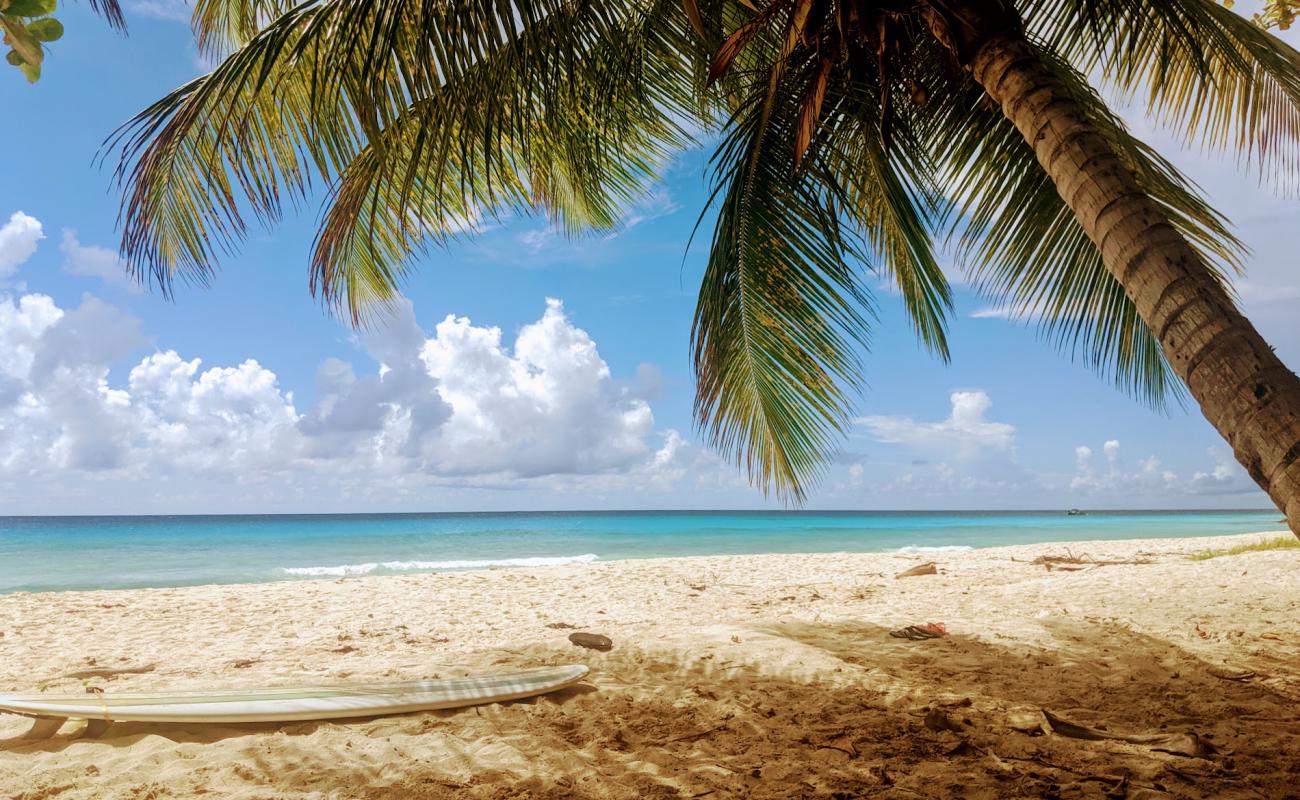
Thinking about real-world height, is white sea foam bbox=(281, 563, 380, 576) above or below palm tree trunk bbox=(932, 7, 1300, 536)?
below

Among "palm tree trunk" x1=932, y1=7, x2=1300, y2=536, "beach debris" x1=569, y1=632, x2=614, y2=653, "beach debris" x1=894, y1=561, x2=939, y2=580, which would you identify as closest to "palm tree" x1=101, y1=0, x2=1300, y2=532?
"palm tree trunk" x1=932, y1=7, x2=1300, y2=536

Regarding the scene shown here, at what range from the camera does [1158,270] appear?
2203mm

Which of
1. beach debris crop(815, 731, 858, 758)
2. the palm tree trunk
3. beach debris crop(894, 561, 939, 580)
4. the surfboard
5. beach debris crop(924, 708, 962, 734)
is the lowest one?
beach debris crop(894, 561, 939, 580)

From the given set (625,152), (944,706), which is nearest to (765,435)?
(944,706)

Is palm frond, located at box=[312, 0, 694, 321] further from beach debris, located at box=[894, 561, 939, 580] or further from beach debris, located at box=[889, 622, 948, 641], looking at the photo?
beach debris, located at box=[894, 561, 939, 580]

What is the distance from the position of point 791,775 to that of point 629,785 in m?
0.49

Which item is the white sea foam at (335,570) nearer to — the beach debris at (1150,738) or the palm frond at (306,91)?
the palm frond at (306,91)

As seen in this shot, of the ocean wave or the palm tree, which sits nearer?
the palm tree

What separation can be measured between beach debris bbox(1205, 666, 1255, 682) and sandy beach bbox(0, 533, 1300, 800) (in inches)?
0.7

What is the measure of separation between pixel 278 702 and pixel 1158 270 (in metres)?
3.52

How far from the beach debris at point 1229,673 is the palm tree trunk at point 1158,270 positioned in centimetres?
180

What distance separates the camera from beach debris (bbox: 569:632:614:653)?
3.93 metres

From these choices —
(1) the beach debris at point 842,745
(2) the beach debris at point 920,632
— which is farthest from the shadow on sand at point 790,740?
(2) the beach debris at point 920,632

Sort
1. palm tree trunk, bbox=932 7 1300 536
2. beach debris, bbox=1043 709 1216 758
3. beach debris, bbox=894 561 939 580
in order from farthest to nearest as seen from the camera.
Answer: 1. beach debris, bbox=894 561 939 580
2. beach debris, bbox=1043 709 1216 758
3. palm tree trunk, bbox=932 7 1300 536
